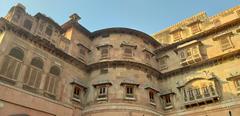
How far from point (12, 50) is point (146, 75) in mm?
12868

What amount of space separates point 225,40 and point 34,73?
61.0 ft

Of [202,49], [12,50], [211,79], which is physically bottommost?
[211,79]

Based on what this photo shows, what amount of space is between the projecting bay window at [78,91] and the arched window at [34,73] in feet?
11.0

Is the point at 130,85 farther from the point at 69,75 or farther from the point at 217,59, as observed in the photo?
the point at 217,59

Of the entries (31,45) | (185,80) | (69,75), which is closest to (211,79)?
(185,80)

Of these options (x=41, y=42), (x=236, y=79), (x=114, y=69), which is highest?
(x=41, y=42)

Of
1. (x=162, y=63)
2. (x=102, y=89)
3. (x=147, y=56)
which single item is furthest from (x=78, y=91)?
(x=162, y=63)

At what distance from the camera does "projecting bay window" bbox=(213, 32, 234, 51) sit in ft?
69.1

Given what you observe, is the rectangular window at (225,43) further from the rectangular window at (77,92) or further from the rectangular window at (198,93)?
the rectangular window at (77,92)

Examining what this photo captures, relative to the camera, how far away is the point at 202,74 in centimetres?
2081

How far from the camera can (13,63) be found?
16297 millimetres

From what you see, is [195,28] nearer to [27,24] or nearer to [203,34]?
[203,34]

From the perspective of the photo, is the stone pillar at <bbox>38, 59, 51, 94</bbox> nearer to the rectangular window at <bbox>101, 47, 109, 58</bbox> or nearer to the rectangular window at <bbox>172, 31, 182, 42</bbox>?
the rectangular window at <bbox>101, 47, 109, 58</bbox>

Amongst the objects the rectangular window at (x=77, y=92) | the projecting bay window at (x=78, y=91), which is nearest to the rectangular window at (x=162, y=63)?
the projecting bay window at (x=78, y=91)
